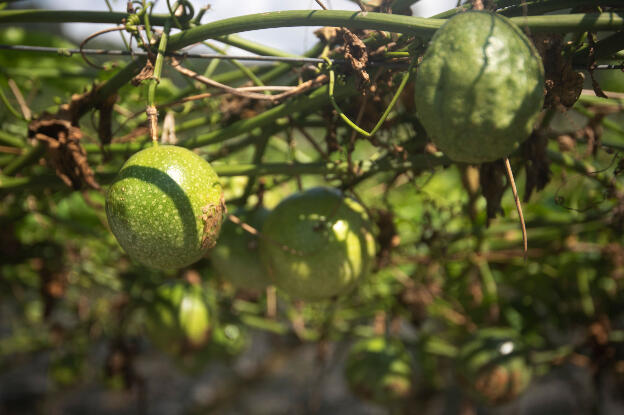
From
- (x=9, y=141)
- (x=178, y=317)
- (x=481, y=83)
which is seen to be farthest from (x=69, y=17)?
(x=178, y=317)

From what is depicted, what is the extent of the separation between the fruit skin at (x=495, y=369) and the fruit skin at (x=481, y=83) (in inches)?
62.0

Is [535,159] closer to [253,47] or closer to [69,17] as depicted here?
[253,47]

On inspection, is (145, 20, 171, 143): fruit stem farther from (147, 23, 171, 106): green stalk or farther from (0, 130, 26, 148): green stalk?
(0, 130, 26, 148): green stalk

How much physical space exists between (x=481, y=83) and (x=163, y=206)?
623 mm

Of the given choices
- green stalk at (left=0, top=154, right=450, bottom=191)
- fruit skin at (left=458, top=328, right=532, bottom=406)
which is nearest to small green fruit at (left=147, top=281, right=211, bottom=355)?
green stalk at (left=0, top=154, right=450, bottom=191)

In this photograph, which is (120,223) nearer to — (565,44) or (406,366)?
(565,44)

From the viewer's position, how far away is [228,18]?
0.97 metres

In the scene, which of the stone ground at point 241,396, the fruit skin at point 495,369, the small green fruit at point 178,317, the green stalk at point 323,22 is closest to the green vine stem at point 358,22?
the green stalk at point 323,22

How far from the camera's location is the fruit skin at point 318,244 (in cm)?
136

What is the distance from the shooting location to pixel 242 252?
168cm

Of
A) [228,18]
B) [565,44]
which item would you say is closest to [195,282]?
[228,18]

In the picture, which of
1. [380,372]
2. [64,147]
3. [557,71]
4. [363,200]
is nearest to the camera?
[557,71]

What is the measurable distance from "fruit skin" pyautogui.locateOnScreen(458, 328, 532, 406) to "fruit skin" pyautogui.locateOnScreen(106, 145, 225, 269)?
1.59 m

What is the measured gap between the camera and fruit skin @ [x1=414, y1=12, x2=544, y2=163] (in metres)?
0.78
